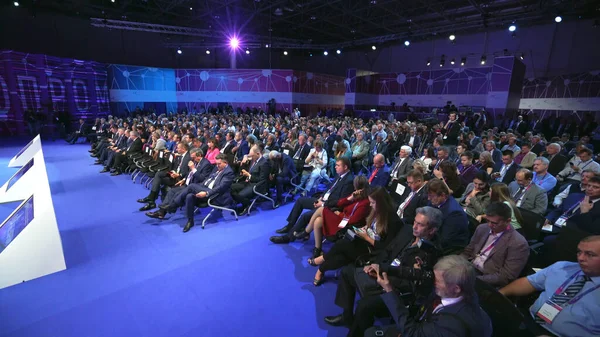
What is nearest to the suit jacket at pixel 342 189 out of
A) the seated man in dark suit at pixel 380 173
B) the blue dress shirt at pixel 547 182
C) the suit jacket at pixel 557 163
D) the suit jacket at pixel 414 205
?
the seated man in dark suit at pixel 380 173

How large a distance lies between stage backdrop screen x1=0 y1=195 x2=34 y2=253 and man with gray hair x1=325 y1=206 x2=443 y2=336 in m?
3.51

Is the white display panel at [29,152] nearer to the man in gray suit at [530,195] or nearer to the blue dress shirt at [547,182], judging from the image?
the man in gray suit at [530,195]

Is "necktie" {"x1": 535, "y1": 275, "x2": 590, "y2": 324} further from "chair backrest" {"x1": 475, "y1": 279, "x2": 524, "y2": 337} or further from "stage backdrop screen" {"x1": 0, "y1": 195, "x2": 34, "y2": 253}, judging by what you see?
"stage backdrop screen" {"x1": 0, "y1": 195, "x2": 34, "y2": 253}

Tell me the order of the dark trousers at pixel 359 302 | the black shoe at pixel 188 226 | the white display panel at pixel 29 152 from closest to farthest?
the dark trousers at pixel 359 302
the black shoe at pixel 188 226
the white display panel at pixel 29 152

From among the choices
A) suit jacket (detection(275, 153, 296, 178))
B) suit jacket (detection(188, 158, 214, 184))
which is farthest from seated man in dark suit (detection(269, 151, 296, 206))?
suit jacket (detection(188, 158, 214, 184))

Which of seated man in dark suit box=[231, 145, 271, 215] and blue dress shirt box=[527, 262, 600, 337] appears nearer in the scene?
blue dress shirt box=[527, 262, 600, 337]

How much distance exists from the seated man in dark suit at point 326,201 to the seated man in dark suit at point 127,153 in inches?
225

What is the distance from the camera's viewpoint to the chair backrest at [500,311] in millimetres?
1621

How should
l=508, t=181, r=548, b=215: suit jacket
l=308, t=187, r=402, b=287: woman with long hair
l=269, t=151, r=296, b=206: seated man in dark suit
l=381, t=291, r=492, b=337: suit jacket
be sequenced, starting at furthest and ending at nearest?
l=269, t=151, r=296, b=206: seated man in dark suit, l=508, t=181, r=548, b=215: suit jacket, l=308, t=187, r=402, b=287: woman with long hair, l=381, t=291, r=492, b=337: suit jacket

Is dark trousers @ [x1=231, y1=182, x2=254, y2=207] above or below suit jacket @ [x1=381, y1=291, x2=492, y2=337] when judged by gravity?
below

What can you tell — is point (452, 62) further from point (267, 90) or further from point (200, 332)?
point (200, 332)

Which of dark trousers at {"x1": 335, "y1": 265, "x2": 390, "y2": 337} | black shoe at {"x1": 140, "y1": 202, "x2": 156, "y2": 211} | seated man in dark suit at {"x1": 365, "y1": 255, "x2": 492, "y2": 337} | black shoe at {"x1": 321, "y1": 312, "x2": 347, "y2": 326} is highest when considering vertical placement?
seated man in dark suit at {"x1": 365, "y1": 255, "x2": 492, "y2": 337}

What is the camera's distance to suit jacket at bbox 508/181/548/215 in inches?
140

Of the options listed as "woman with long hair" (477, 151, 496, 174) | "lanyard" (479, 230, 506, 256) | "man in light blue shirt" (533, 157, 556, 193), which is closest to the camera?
"lanyard" (479, 230, 506, 256)
